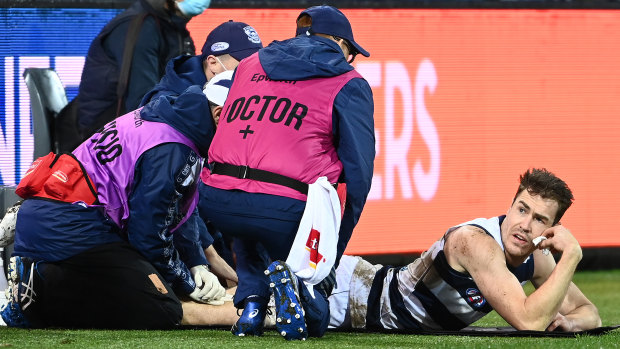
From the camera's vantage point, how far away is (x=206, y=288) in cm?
560

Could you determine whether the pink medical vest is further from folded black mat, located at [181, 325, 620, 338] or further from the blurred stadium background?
the blurred stadium background

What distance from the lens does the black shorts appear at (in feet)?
16.9

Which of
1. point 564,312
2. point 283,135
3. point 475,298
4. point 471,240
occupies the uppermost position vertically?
point 283,135

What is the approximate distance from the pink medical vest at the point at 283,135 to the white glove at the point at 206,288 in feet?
3.19

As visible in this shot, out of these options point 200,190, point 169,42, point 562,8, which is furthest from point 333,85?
point 562,8

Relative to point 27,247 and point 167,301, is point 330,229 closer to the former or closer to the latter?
point 167,301

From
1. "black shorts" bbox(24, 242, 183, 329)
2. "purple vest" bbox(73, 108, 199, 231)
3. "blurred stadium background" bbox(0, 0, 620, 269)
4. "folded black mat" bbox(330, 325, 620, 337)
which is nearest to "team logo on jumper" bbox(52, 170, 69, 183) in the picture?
"purple vest" bbox(73, 108, 199, 231)

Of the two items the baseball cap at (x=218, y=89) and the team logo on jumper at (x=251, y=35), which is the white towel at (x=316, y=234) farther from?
the team logo on jumper at (x=251, y=35)

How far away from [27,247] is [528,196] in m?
2.26

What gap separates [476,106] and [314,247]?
416cm

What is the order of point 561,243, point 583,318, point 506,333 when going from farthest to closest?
point 583,318 → point 506,333 → point 561,243

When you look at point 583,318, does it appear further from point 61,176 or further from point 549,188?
point 61,176

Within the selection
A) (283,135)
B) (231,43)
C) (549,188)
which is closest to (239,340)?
(283,135)

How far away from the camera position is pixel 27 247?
5160 mm
